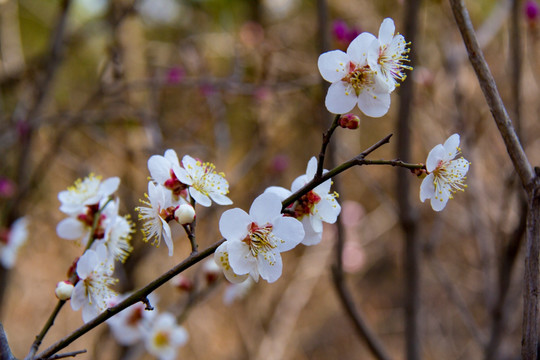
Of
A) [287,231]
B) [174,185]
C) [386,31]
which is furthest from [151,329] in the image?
[386,31]

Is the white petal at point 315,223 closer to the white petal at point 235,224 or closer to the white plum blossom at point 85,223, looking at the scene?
the white petal at point 235,224

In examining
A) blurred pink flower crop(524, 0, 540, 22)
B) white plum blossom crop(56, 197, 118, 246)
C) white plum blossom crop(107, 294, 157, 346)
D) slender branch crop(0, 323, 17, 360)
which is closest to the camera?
slender branch crop(0, 323, 17, 360)

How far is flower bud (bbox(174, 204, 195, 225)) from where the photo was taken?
0.84m

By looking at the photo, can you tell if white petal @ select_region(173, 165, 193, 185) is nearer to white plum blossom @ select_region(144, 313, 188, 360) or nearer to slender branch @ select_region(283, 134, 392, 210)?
slender branch @ select_region(283, 134, 392, 210)

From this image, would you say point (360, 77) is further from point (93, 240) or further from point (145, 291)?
point (93, 240)

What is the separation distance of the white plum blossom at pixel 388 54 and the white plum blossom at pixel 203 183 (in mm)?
354

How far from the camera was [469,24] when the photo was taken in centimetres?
88

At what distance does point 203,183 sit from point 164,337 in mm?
1125

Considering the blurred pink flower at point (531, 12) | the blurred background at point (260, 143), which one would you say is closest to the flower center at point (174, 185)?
the blurred background at point (260, 143)

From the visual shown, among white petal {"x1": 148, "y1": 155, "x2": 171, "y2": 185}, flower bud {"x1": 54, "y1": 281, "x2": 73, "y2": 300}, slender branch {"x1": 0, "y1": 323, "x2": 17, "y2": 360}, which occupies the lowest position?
slender branch {"x1": 0, "y1": 323, "x2": 17, "y2": 360}

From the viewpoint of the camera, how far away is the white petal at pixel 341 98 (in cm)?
85

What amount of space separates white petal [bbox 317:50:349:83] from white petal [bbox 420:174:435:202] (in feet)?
0.80

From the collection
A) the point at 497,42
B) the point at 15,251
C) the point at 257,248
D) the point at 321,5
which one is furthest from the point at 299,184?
the point at 497,42

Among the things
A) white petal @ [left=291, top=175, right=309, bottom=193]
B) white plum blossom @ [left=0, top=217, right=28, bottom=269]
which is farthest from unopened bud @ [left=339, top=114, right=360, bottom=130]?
white plum blossom @ [left=0, top=217, right=28, bottom=269]
